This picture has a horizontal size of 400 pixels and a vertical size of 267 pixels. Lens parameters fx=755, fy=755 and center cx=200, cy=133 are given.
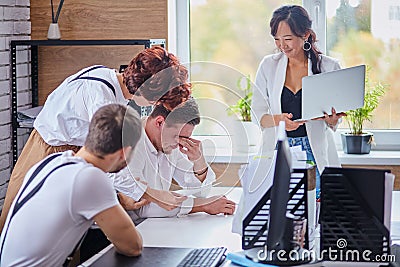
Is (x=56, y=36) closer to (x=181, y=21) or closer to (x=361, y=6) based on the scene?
(x=181, y=21)

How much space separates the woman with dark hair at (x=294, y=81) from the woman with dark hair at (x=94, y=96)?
2.25 feet

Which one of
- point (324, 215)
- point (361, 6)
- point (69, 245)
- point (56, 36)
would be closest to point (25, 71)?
point (56, 36)

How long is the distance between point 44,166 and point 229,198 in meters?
1.00

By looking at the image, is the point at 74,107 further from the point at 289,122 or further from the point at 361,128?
the point at 361,128

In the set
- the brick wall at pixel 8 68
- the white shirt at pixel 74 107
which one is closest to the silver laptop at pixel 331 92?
the white shirt at pixel 74 107

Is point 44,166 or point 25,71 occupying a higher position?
point 25,71

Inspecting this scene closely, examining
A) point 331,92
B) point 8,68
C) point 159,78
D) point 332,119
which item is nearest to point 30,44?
point 8,68

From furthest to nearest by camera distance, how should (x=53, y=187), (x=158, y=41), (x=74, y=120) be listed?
(x=158, y=41)
(x=74, y=120)
(x=53, y=187)

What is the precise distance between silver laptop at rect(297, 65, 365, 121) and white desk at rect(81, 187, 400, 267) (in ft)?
1.38

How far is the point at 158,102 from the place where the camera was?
2680mm

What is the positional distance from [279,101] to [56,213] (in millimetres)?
1646

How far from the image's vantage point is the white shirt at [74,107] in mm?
2785

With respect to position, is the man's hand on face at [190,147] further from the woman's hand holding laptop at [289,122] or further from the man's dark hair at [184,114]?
the woman's hand holding laptop at [289,122]

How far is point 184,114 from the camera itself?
2.59m
